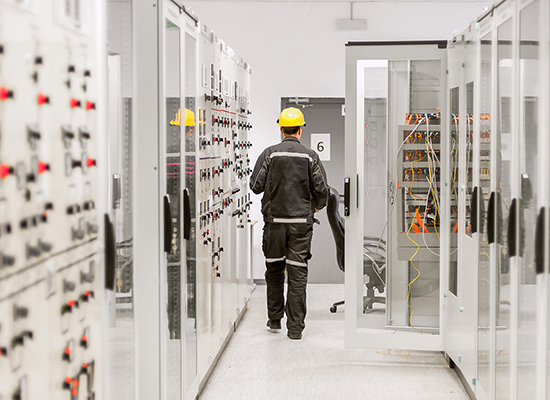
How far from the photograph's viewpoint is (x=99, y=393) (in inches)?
68.6

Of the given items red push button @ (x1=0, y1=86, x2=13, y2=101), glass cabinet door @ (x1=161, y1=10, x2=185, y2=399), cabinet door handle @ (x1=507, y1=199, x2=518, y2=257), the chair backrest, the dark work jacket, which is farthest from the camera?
the chair backrest

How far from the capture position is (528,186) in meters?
2.09

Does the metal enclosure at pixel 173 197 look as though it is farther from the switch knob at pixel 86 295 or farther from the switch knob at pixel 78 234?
the switch knob at pixel 78 234

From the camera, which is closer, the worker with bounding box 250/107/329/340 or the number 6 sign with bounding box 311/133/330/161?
the worker with bounding box 250/107/329/340

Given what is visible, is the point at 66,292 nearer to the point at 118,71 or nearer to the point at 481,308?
the point at 118,71

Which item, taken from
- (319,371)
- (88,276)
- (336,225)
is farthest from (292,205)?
(88,276)

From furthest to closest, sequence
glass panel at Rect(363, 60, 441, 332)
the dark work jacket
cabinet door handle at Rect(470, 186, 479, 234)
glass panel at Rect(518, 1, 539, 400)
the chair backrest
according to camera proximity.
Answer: the chair backrest < the dark work jacket < glass panel at Rect(363, 60, 441, 332) < cabinet door handle at Rect(470, 186, 479, 234) < glass panel at Rect(518, 1, 539, 400)

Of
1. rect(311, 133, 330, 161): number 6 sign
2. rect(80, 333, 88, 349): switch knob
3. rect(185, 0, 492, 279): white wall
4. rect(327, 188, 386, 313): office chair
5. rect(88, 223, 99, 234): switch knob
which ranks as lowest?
rect(327, 188, 386, 313): office chair

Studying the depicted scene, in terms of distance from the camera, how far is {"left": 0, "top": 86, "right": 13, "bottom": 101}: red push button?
3.81 feet

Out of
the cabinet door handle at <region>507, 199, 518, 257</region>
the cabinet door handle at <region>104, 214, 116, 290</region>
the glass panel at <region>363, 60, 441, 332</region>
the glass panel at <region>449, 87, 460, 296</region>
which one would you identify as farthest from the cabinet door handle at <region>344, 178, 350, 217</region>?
the cabinet door handle at <region>104, 214, 116, 290</region>

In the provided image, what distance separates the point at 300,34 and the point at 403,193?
2823mm

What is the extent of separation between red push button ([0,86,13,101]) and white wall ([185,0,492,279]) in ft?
16.6

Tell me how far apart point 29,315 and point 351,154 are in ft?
8.88

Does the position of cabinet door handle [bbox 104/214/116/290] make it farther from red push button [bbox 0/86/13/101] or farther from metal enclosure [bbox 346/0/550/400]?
metal enclosure [bbox 346/0/550/400]
